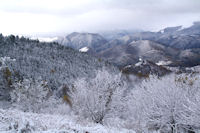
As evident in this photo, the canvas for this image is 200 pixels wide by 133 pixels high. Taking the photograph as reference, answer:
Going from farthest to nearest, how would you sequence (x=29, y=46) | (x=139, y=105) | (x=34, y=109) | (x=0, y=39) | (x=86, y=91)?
(x=29, y=46)
(x=0, y=39)
(x=34, y=109)
(x=139, y=105)
(x=86, y=91)

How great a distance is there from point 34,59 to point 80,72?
31.4 meters

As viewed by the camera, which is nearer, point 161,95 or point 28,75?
point 161,95

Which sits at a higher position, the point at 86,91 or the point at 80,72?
the point at 86,91

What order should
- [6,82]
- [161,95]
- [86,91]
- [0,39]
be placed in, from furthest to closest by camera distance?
[0,39]
[6,82]
[86,91]
[161,95]

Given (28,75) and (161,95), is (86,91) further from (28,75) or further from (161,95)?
(28,75)

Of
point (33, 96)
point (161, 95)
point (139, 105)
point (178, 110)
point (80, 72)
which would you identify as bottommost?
point (80, 72)

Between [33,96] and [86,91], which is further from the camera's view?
[33,96]

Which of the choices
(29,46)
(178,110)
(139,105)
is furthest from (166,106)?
(29,46)

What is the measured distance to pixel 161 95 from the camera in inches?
647

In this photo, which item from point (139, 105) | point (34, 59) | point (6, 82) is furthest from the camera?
point (34, 59)

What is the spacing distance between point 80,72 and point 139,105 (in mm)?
82451

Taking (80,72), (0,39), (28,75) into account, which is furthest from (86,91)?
(0,39)

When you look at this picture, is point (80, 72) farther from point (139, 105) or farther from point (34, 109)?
point (139, 105)

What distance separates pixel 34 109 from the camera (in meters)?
32.2
